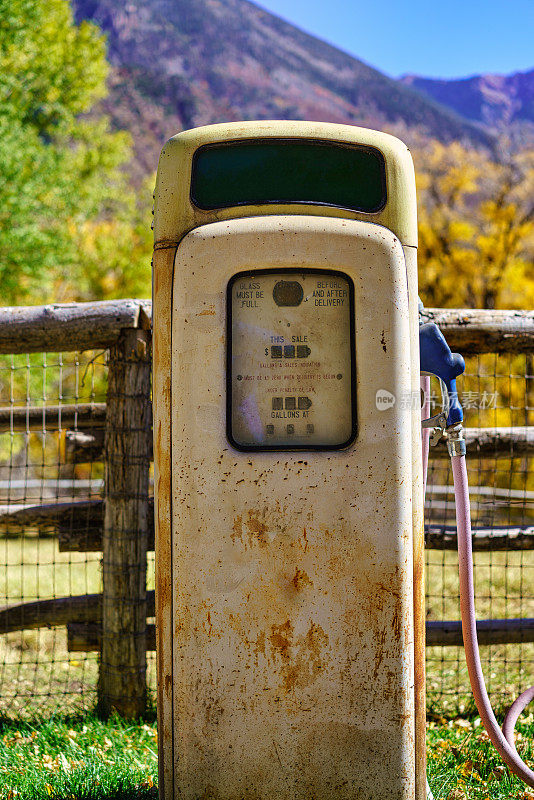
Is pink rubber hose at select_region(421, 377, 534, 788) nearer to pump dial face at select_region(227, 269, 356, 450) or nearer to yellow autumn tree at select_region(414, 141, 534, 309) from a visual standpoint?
pump dial face at select_region(227, 269, 356, 450)

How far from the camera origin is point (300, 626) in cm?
184

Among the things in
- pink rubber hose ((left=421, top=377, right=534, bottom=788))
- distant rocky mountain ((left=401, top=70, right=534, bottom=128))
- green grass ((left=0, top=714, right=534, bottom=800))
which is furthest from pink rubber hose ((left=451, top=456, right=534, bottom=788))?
distant rocky mountain ((left=401, top=70, right=534, bottom=128))

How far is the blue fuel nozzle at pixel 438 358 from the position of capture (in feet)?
6.84

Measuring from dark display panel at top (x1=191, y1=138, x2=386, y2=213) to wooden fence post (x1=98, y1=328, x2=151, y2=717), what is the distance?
1307 mm

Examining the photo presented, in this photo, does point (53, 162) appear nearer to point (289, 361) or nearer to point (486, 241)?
point (486, 241)

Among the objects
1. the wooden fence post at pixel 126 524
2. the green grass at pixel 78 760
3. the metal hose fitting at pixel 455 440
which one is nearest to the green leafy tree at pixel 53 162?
the wooden fence post at pixel 126 524

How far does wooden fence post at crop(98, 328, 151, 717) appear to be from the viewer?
309 cm

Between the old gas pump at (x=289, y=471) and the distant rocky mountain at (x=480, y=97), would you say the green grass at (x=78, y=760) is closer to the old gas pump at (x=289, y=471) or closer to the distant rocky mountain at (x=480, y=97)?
the old gas pump at (x=289, y=471)

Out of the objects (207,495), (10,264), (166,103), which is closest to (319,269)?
(207,495)

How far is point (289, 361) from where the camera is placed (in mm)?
1867

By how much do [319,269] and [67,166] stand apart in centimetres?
1685

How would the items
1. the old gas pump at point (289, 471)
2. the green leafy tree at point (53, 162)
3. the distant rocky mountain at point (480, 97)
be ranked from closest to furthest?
1. the old gas pump at point (289, 471)
2. the green leafy tree at point (53, 162)
3. the distant rocky mountain at point (480, 97)

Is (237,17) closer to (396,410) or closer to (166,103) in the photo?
(166,103)

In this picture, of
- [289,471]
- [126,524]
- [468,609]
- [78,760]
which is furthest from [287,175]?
[78,760]
